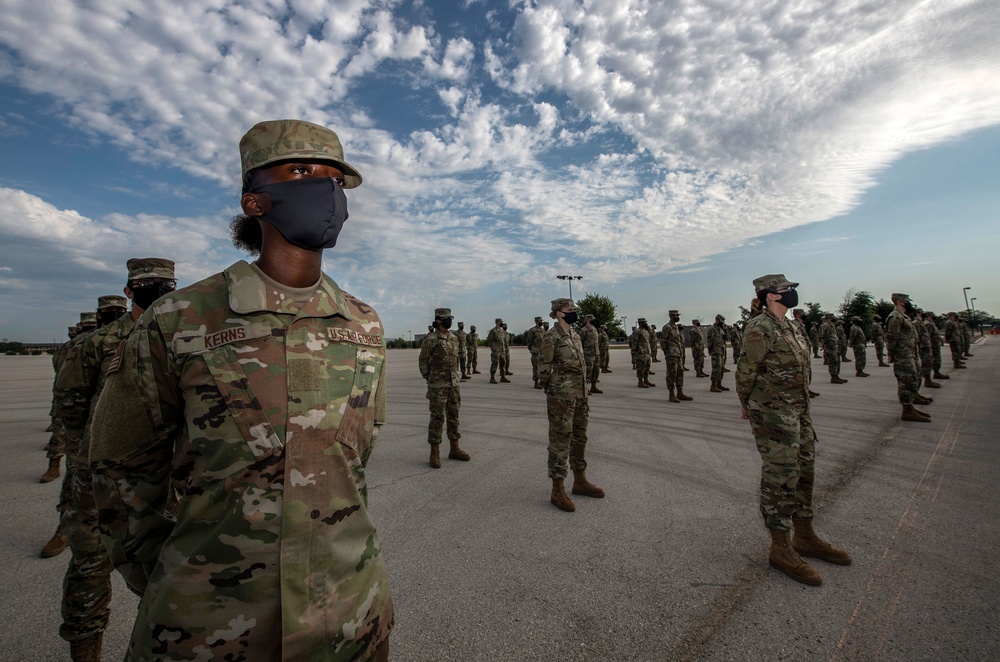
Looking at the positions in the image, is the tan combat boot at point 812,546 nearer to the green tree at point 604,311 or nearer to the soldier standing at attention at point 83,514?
Answer: the soldier standing at attention at point 83,514

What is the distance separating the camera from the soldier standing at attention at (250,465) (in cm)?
123

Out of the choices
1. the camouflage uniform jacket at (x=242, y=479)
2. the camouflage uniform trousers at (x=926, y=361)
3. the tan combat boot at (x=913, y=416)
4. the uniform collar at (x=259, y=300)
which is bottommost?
the tan combat boot at (x=913, y=416)

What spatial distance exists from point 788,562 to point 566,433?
7.85 ft

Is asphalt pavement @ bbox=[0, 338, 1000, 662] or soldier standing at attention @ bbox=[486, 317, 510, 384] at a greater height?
soldier standing at attention @ bbox=[486, 317, 510, 384]

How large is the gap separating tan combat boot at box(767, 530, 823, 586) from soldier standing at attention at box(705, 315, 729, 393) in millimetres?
11419

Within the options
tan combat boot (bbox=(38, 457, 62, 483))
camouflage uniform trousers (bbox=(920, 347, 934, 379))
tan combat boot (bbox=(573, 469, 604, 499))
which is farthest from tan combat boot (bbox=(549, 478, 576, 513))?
camouflage uniform trousers (bbox=(920, 347, 934, 379))

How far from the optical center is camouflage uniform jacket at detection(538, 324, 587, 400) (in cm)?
545

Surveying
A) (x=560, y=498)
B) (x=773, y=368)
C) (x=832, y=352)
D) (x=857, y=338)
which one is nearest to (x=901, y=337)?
(x=832, y=352)

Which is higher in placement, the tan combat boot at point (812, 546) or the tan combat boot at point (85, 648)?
the tan combat boot at point (85, 648)

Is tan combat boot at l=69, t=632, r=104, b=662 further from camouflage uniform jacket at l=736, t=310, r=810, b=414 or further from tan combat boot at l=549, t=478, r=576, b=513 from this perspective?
camouflage uniform jacket at l=736, t=310, r=810, b=414

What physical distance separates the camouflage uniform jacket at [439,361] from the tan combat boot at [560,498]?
2.88 metres

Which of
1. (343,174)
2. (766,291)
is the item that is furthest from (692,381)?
(343,174)

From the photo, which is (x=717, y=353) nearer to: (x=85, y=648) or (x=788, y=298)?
(x=788, y=298)

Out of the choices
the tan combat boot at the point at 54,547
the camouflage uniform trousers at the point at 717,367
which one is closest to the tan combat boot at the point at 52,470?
the tan combat boot at the point at 54,547
